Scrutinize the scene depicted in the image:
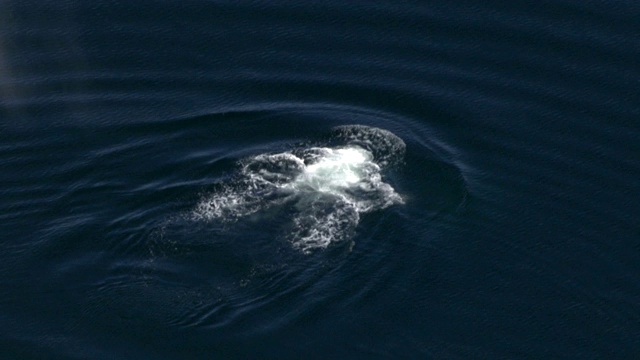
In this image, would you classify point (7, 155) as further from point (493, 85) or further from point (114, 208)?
point (493, 85)

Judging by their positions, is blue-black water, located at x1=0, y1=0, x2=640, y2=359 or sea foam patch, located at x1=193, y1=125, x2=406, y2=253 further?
sea foam patch, located at x1=193, y1=125, x2=406, y2=253

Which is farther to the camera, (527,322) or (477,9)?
(477,9)

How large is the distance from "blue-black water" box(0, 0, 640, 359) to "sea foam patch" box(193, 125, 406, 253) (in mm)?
316

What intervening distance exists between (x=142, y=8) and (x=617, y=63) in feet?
245

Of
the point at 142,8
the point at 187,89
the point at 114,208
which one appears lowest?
the point at 114,208

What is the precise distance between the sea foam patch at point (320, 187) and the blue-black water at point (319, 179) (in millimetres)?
316

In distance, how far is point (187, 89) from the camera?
565ft

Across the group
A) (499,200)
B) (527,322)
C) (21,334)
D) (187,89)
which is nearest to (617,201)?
(499,200)

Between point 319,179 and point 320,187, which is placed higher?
point 319,179

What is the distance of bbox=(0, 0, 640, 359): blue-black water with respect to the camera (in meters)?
138

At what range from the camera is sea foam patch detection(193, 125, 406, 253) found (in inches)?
5910

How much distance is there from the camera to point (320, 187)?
156 meters

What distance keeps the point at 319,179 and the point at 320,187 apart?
68.8 inches

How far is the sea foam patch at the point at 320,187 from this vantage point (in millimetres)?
150125
